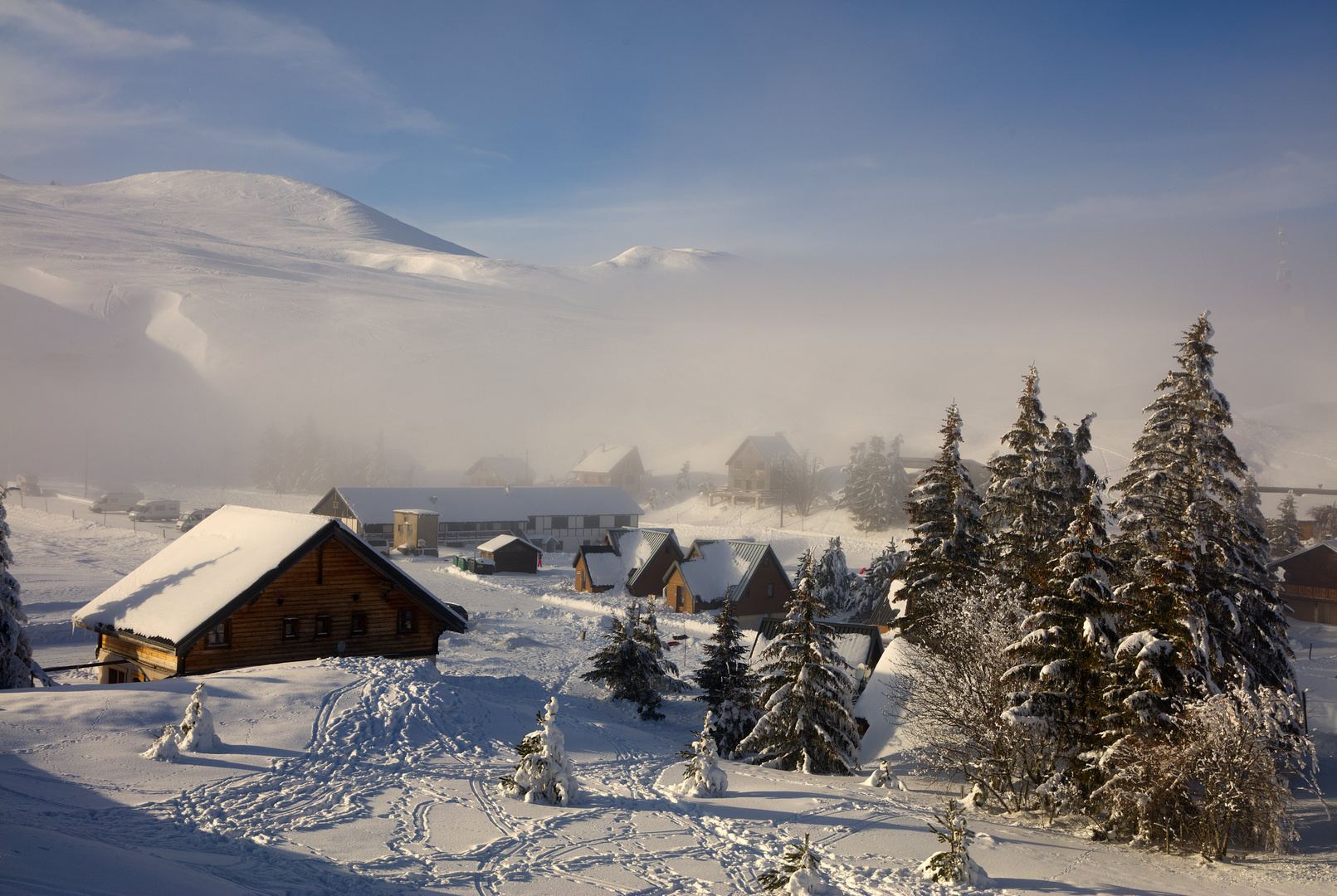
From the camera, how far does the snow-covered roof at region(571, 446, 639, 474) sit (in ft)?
486

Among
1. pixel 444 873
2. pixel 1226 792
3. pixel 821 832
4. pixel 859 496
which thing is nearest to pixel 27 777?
pixel 444 873

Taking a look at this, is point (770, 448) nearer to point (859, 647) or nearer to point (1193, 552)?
point (859, 647)

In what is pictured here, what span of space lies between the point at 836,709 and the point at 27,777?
66.6 feet

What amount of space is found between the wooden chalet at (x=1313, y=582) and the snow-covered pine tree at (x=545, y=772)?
6653cm

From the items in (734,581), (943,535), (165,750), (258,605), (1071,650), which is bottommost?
(734,581)

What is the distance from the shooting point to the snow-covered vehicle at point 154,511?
104750mm

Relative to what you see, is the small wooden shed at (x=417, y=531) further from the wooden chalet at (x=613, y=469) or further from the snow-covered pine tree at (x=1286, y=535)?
the snow-covered pine tree at (x=1286, y=535)

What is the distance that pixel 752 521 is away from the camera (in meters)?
112

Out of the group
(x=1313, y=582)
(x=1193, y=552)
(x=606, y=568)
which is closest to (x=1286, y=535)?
(x=1313, y=582)

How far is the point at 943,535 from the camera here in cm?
3238

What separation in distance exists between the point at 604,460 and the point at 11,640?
126 metres

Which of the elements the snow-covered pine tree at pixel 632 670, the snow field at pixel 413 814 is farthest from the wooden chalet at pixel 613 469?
the snow field at pixel 413 814

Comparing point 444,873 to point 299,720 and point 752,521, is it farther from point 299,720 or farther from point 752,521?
point 752,521

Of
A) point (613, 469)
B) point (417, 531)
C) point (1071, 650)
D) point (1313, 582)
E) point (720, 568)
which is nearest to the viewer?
point (1071, 650)
